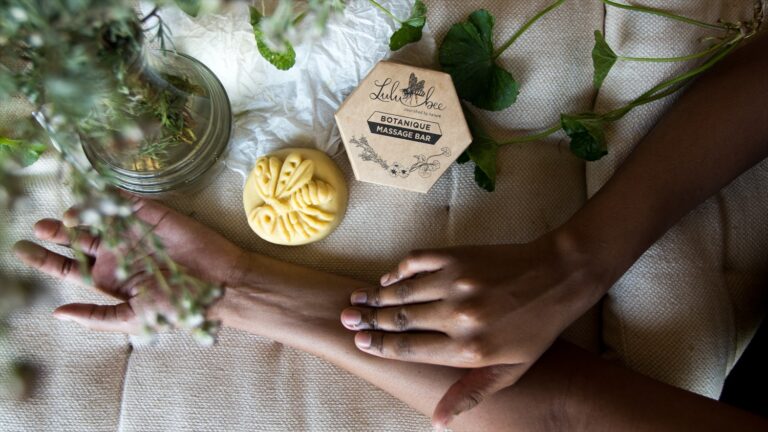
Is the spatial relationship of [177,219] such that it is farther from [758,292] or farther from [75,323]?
[758,292]

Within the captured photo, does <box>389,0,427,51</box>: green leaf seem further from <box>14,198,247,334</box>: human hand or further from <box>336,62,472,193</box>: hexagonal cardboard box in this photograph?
<box>14,198,247,334</box>: human hand

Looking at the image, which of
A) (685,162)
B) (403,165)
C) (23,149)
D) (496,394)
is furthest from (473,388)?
(23,149)

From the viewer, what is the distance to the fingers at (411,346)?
0.78m

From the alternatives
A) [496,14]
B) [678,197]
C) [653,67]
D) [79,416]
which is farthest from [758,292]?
[79,416]

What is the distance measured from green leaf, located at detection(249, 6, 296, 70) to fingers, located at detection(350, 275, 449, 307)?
1.21 feet

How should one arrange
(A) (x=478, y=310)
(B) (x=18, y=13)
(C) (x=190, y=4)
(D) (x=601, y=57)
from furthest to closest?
1. (D) (x=601, y=57)
2. (A) (x=478, y=310)
3. (C) (x=190, y=4)
4. (B) (x=18, y=13)

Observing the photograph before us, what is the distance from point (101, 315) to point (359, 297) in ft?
1.34

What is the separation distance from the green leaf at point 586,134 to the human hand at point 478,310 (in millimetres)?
160

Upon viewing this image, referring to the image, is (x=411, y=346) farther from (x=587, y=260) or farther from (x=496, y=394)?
(x=587, y=260)

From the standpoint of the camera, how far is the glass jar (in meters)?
0.74

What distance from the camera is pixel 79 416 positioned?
35.8 inches

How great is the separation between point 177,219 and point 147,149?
0.62 feet

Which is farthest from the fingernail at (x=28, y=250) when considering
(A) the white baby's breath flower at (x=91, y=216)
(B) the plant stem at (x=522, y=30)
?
(B) the plant stem at (x=522, y=30)

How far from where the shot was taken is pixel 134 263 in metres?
0.88
